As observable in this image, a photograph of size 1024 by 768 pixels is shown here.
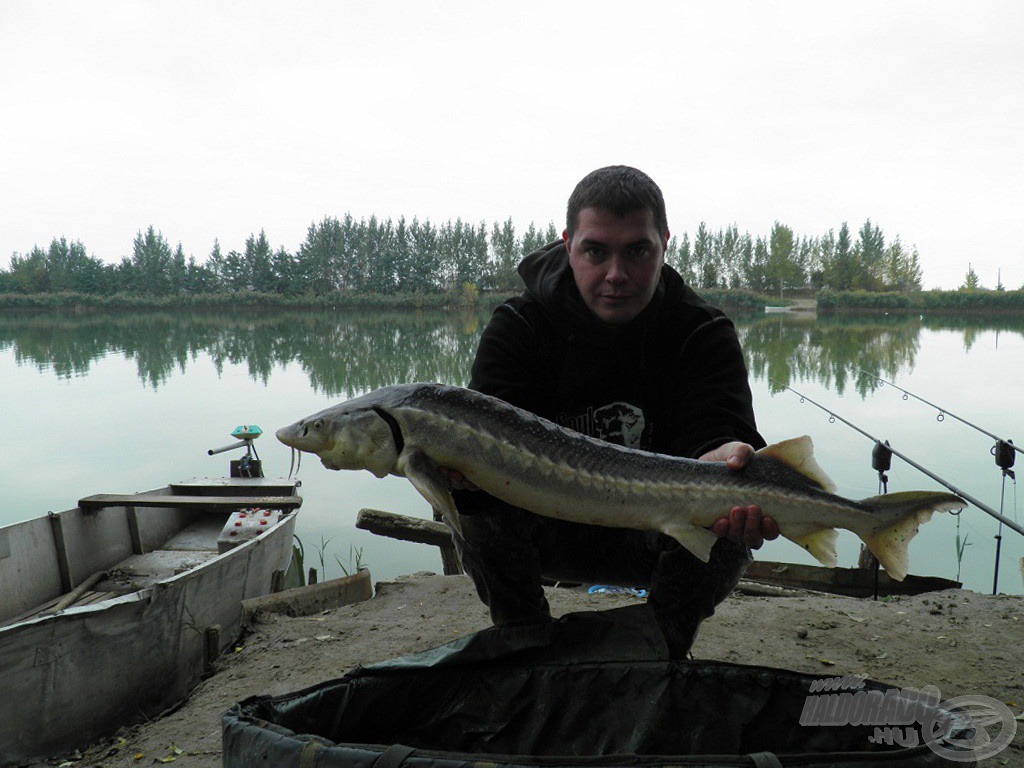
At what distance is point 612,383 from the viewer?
2.54 m

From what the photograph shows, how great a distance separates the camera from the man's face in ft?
7.17

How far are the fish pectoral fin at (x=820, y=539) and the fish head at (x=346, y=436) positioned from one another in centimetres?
114

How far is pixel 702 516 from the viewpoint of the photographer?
75.9 inches

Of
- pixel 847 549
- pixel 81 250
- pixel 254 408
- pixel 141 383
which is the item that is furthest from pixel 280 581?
pixel 81 250

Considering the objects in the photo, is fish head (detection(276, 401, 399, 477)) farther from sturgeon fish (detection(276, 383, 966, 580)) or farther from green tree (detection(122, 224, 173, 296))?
green tree (detection(122, 224, 173, 296))

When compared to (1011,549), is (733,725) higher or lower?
higher

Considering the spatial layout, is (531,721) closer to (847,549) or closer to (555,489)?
(555,489)

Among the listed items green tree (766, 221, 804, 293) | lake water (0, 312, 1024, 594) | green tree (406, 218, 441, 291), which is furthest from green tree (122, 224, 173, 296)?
green tree (766, 221, 804, 293)

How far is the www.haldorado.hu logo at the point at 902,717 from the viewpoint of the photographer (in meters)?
1.49

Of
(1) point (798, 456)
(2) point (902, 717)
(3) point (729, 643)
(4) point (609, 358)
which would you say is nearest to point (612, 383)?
(4) point (609, 358)

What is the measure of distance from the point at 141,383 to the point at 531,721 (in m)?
18.3

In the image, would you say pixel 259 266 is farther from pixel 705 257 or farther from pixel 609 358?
pixel 609 358

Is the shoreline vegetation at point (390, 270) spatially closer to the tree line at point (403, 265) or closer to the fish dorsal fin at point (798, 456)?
the tree line at point (403, 265)

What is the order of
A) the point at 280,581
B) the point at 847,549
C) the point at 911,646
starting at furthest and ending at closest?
the point at 847,549 < the point at 280,581 < the point at 911,646
